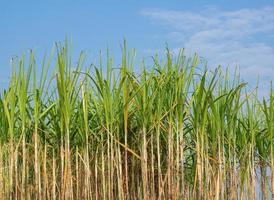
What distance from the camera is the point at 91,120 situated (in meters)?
4.84

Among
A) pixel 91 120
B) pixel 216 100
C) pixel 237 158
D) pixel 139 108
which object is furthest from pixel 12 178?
pixel 237 158

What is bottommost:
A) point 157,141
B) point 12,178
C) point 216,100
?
point 12,178

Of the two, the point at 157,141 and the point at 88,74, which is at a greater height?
the point at 88,74

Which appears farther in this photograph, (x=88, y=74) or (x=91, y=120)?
(x=91, y=120)

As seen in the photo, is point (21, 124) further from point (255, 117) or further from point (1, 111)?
point (255, 117)

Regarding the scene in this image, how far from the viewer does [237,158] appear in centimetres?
532

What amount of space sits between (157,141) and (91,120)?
0.69 m

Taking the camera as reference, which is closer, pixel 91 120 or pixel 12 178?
pixel 12 178

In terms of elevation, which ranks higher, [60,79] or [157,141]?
[60,79]

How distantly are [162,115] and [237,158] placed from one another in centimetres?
108

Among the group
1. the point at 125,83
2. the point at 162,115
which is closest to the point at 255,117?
the point at 162,115

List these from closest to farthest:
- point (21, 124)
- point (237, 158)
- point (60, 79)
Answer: point (60, 79) → point (21, 124) → point (237, 158)

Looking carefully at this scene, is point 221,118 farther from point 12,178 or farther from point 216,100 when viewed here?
point 12,178

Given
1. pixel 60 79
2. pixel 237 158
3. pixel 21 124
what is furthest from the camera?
pixel 237 158
